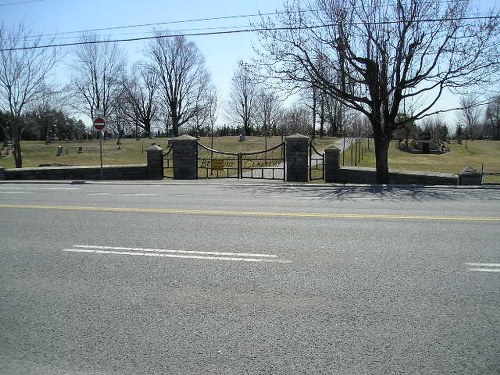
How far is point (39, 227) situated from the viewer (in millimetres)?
8336

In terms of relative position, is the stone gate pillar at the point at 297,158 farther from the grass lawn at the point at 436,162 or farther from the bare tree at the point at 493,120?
the bare tree at the point at 493,120

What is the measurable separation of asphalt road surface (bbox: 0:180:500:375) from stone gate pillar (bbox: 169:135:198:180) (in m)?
12.0

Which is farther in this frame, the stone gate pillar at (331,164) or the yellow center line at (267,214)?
the stone gate pillar at (331,164)

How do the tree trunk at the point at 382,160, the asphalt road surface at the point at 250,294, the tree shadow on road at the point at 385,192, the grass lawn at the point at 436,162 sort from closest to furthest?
the asphalt road surface at the point at 250,294 → the tree shadow on road at the point at 385,192 → the tree trunk at the point at 382,160 → the grass lawn at the point at 436,162

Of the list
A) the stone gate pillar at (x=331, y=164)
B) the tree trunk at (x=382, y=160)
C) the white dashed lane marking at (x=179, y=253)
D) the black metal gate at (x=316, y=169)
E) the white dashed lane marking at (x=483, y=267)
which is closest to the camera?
the white dashed lane marking at (x=483, y=267)

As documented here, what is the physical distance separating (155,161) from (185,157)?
5.08 feet

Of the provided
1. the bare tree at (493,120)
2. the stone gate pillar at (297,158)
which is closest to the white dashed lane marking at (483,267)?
the stone gate pillar at (297,158)

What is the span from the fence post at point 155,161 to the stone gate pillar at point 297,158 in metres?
6.28

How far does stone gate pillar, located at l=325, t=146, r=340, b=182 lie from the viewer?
20969 mm

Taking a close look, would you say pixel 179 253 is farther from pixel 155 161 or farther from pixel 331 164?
pixel 331 164

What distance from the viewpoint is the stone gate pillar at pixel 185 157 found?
68.9 ft

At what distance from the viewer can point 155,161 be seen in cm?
2131

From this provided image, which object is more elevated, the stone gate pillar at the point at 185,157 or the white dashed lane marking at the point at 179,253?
the stone gate pillar at the point at 185,157

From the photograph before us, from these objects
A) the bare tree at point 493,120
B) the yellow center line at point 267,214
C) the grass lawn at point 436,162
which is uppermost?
the bare tree at point 493,120
